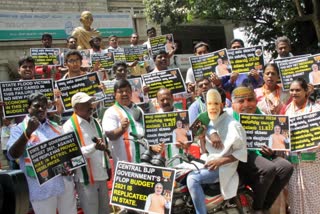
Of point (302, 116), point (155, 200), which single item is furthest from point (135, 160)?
Answer: point (302, 116)

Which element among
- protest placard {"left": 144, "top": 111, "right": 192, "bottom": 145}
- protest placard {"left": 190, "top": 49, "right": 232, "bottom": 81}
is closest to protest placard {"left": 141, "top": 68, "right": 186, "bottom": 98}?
protest placard {"left": 190, "top": 49, "right": 232, "bottom": 81}

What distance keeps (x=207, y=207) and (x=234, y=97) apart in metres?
1.31

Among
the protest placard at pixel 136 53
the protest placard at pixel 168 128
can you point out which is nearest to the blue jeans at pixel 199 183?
the protest placard at pixel 168 128

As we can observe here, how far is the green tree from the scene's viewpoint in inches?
567

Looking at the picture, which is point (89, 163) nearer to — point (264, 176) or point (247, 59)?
point (264, 176)

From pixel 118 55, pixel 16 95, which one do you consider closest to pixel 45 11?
pixel 118 55

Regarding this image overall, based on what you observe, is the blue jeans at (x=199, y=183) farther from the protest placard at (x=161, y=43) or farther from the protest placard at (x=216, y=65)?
the protest placard at (x=161, y=43)

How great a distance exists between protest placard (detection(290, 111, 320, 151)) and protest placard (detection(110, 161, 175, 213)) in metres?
1.58

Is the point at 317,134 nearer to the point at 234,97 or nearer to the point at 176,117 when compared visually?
the point at 234,97

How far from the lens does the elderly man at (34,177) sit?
409 centimetres

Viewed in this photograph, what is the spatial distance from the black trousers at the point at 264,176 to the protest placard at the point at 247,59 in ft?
7.89

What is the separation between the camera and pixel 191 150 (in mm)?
5043

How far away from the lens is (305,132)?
15.3ft

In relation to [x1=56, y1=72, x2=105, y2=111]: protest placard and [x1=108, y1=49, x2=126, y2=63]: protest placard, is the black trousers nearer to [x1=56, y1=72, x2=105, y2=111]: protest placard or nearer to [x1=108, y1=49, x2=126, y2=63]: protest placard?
[x1=56, y1=72, x2=105, y2=111]: protest placard
